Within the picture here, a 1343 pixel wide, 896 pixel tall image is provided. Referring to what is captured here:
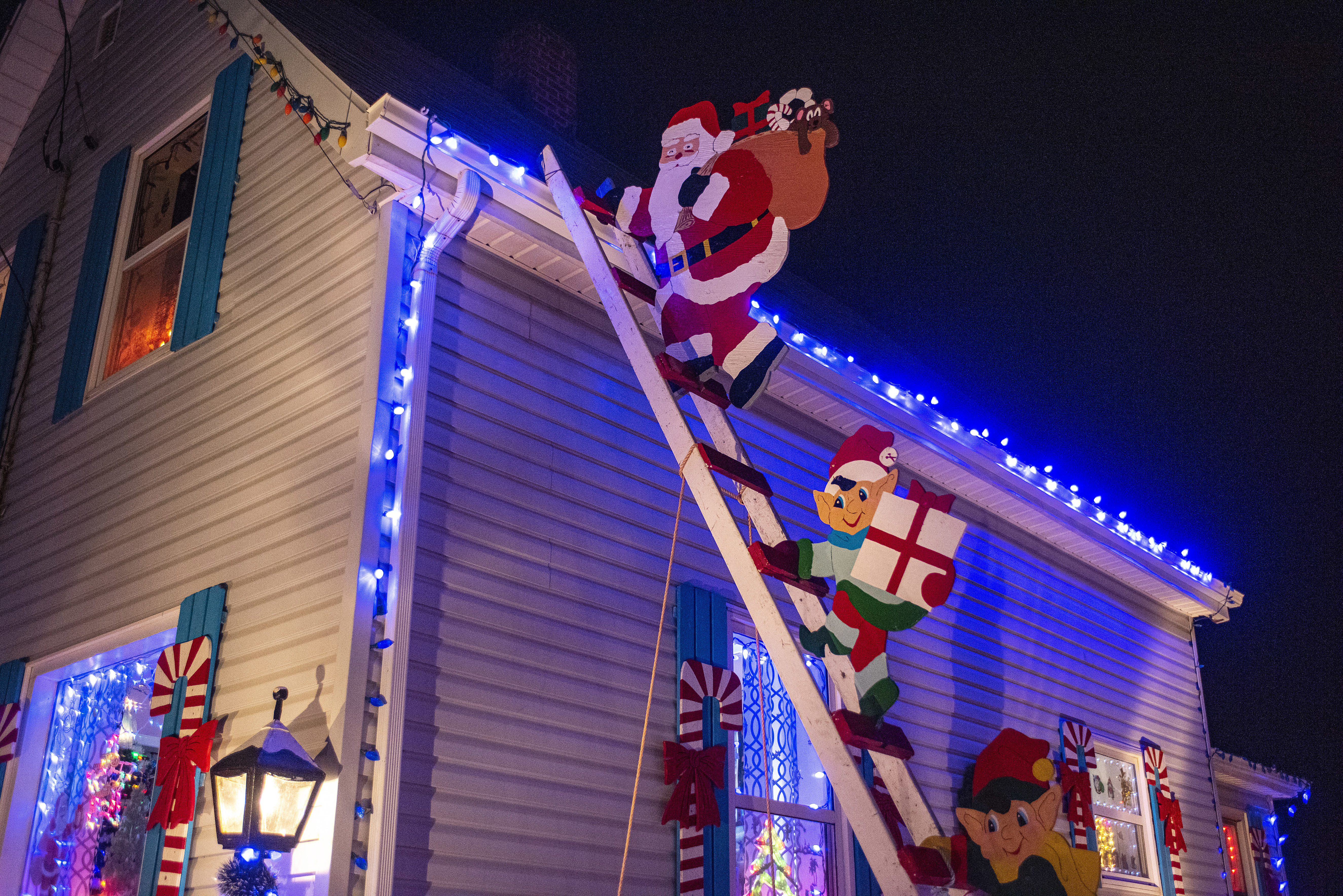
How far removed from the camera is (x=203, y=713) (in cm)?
477

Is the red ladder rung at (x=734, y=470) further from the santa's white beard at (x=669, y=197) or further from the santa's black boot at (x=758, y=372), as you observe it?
the santa's white beard at (x=669, y=197)

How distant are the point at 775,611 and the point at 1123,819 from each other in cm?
702

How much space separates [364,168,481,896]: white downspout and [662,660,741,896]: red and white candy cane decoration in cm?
151

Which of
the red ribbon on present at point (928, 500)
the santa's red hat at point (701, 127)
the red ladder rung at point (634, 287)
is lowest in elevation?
the red ribbon on present at point (928, 500)

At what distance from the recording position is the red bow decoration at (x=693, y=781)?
512 centimetres

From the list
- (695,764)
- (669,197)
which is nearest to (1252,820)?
(695,764)

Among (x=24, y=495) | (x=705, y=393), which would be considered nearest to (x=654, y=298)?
(x=705, y=393)

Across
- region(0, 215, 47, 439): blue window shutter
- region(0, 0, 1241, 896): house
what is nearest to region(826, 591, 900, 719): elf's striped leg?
region(0, 0, 1241, 896): house

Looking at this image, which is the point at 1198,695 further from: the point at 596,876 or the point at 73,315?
the point at 73,315

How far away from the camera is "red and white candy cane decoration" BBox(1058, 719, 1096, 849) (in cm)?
797

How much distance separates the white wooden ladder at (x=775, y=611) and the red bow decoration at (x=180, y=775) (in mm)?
2503

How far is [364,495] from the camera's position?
4438 mm

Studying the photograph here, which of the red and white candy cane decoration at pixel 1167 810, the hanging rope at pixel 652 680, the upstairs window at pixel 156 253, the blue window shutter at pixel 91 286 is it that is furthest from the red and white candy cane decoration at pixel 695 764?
the red and white candy cane decoration at pixel 1167 810

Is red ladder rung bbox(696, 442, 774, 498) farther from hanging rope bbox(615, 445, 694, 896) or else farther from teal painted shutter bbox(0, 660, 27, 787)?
teal painted shutter bbox(0, 660, 27, 787)
